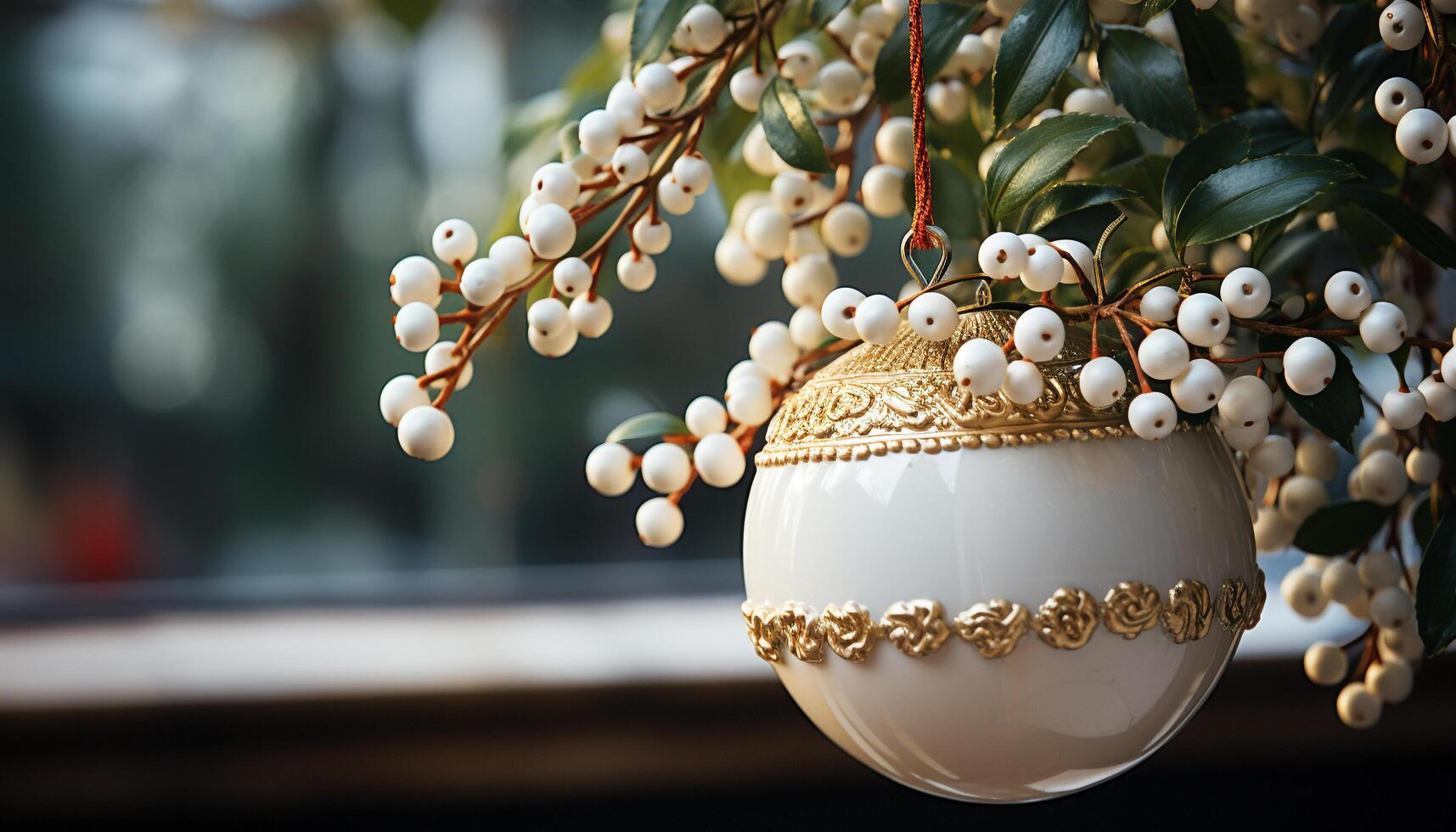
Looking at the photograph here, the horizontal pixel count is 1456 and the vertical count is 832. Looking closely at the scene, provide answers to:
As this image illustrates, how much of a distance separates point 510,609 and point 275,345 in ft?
1.10

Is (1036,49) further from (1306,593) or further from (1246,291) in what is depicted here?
(1306,593)

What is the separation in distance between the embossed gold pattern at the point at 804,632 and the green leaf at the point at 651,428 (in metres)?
0.10

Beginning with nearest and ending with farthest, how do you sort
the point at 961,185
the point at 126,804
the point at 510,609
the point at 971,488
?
the point at 971,488 < the point at 961,185 < the point at 126,804 < the point at 510,609

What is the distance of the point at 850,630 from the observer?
289 mm

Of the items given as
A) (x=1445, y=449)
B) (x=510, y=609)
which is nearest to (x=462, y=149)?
(x=510, y=609)

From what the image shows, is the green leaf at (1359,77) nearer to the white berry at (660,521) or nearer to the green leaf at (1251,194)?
the green leaf at (1251,194)

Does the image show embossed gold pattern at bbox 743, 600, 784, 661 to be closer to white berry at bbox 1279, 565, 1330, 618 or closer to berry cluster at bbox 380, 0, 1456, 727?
berry cluster at bbox 380, 0, 1456, 727

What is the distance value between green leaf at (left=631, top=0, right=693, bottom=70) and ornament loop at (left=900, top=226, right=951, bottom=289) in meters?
0.11

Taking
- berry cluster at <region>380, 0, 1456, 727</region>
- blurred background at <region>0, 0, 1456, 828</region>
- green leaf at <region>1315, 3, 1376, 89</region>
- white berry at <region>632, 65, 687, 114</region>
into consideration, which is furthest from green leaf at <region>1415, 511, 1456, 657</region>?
blurred background at <region>0, 0, 1456, 828</region>

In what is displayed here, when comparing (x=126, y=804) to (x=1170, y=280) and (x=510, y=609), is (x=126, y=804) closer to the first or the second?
(x=510, y=609)

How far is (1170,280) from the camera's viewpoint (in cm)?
33

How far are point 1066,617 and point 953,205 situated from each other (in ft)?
0.55

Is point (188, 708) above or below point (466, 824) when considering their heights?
above

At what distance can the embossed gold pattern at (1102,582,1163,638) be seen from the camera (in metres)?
0.28
